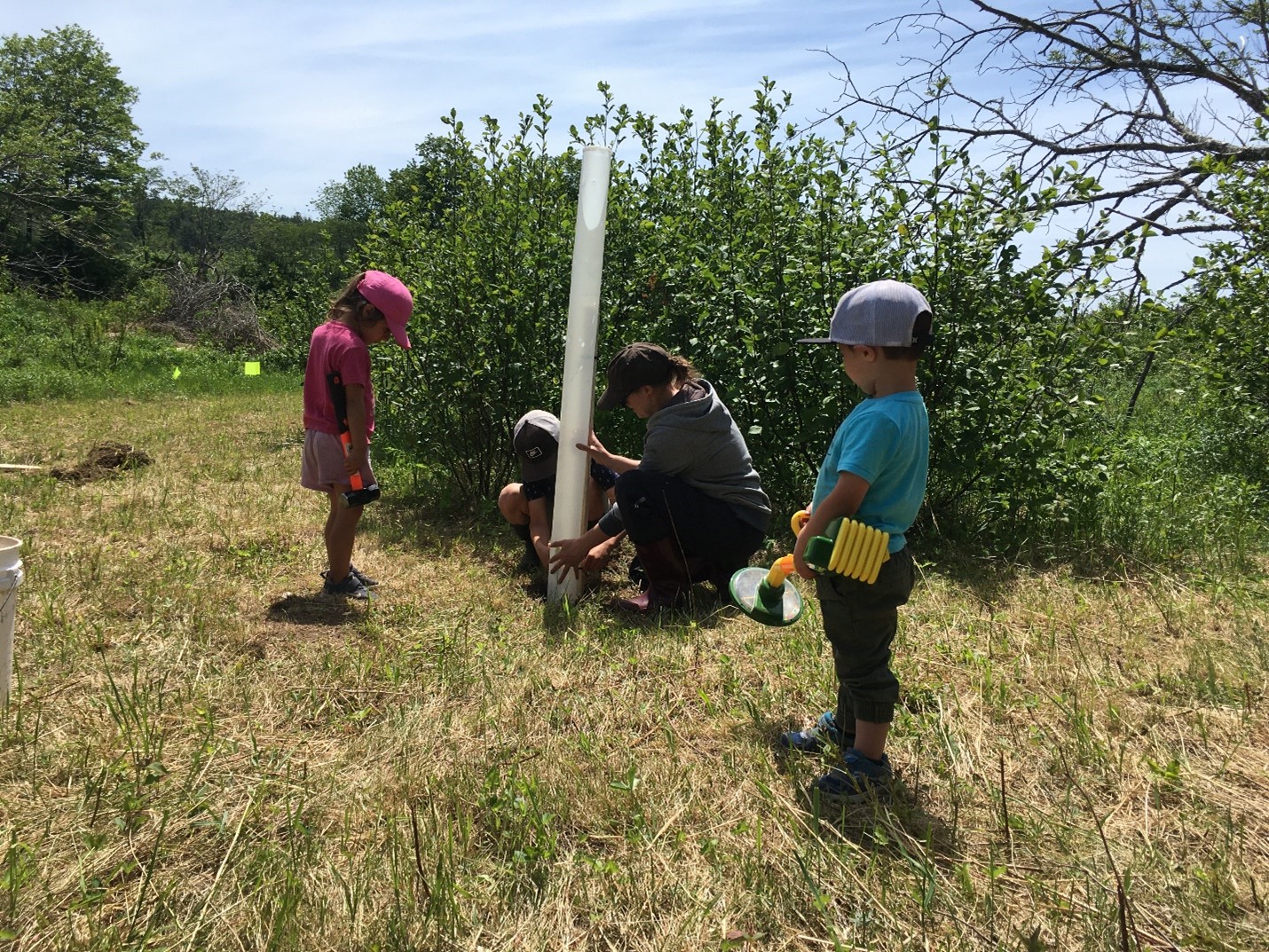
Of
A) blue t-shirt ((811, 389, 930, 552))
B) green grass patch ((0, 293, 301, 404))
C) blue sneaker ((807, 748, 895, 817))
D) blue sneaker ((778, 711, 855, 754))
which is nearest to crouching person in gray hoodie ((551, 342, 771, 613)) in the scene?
blue sneaker ((778, 711, 855, 754))

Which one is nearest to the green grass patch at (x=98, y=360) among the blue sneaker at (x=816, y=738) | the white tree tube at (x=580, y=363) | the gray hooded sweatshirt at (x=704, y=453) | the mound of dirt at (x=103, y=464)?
the mound of dirt at (x=103, y=464)

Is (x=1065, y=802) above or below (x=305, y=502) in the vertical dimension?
above

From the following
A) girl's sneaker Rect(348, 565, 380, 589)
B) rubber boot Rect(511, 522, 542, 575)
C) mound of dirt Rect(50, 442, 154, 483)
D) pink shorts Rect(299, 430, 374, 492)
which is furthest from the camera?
mound of dirt Rect(50, 442, 154, 483)

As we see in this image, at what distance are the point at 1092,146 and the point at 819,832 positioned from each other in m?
6.23

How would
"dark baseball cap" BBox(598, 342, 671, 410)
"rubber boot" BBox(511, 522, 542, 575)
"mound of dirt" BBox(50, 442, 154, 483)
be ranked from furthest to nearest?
1. "mound of dirt" BBox(50, 442, 154, 483)
2. "rubber boot" BBox(511, 522, 542, 575)
3. "dark baseball cap" BBox(598, 342, 671, 410)

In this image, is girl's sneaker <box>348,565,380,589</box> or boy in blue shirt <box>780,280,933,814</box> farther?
girl's sneaker <box>348,565,380,589</box>

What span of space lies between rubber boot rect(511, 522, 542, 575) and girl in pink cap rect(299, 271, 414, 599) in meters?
0.91

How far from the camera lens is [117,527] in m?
4.76

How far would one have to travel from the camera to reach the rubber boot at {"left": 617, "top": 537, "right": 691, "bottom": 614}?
3.78 meters

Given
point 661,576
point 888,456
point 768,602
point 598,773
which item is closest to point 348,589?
point 661,576

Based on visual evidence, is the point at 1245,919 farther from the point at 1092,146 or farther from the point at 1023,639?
the point at 1092,146

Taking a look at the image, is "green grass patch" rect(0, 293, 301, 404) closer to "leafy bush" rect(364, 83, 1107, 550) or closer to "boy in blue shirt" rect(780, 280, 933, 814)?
"leafy bush" rect(364, 83, 1107, 550)

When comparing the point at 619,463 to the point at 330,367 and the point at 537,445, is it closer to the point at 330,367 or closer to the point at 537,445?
the point at 537,445

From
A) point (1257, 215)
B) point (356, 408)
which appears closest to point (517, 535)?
point (356, 408)
